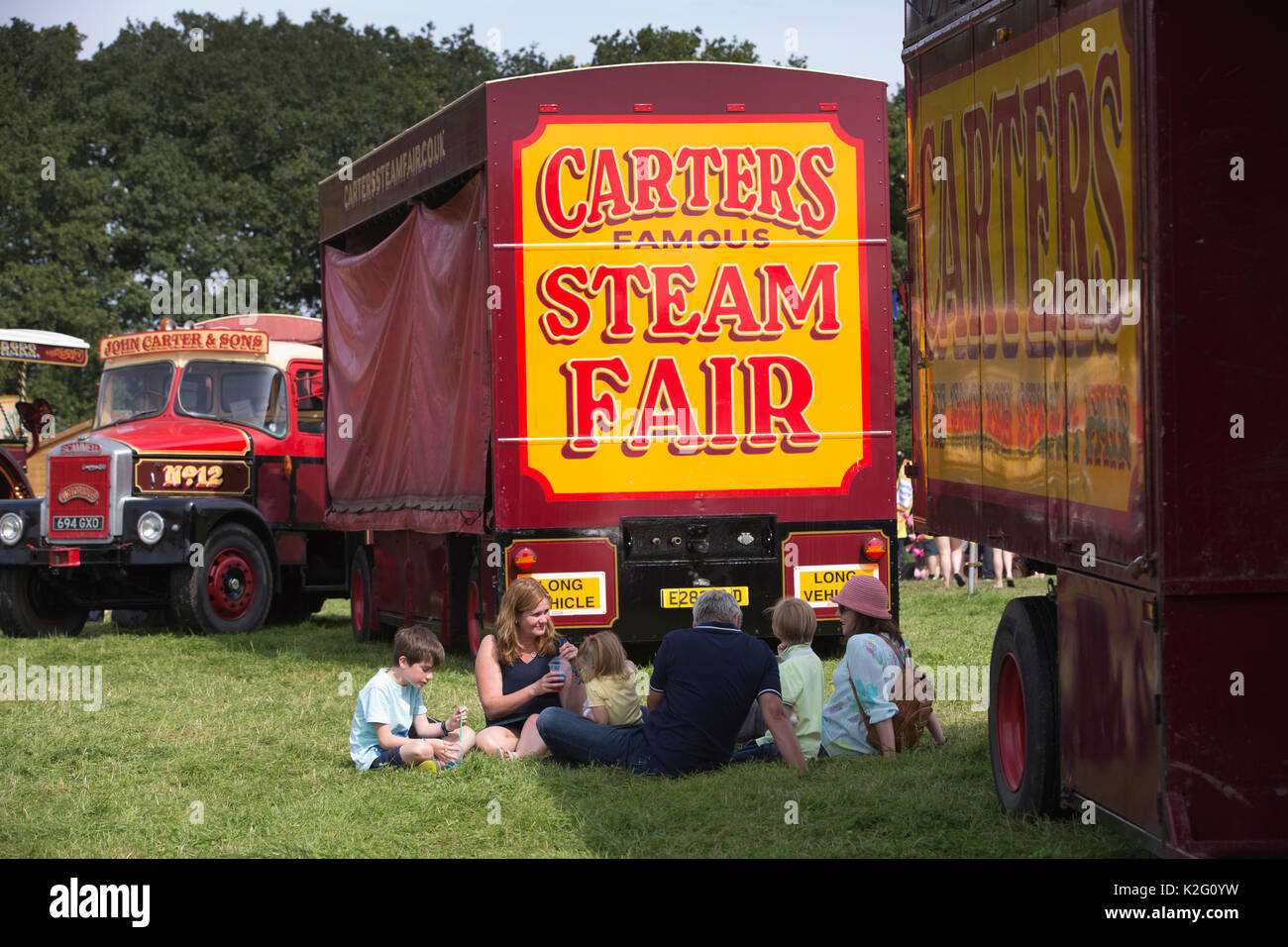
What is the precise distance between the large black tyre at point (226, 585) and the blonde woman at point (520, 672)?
27.6ft

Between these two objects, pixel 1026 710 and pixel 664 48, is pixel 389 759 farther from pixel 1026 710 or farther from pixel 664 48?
pixel 664 48

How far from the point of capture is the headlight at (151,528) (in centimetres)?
1634

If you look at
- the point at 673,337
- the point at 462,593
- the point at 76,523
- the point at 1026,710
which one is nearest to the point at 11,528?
the point at 76,523

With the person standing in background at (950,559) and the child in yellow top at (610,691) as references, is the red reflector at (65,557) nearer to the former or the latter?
the child in yellow top at (610,691)

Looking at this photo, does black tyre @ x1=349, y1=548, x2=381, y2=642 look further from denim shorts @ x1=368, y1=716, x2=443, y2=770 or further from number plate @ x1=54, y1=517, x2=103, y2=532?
denim shorts @ x1=368, y1=716, x2=443, y2=770

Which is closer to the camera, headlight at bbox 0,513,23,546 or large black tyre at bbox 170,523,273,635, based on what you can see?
large black tyre at bbox 170,523,273,635

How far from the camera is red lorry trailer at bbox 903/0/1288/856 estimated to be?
4.96m

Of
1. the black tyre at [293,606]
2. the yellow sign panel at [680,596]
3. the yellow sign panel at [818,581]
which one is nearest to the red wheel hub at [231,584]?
the black tyre at [293,606]

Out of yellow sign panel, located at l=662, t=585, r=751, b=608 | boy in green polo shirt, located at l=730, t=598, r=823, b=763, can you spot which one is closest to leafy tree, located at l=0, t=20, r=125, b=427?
yellow sign panel, located at l=662, t=585, r=751, b=608

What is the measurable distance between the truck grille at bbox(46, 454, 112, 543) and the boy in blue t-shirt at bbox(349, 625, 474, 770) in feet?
28.4

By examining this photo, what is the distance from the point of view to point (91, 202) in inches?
1633

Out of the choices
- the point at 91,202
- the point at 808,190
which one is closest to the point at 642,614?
the point at 808,190
